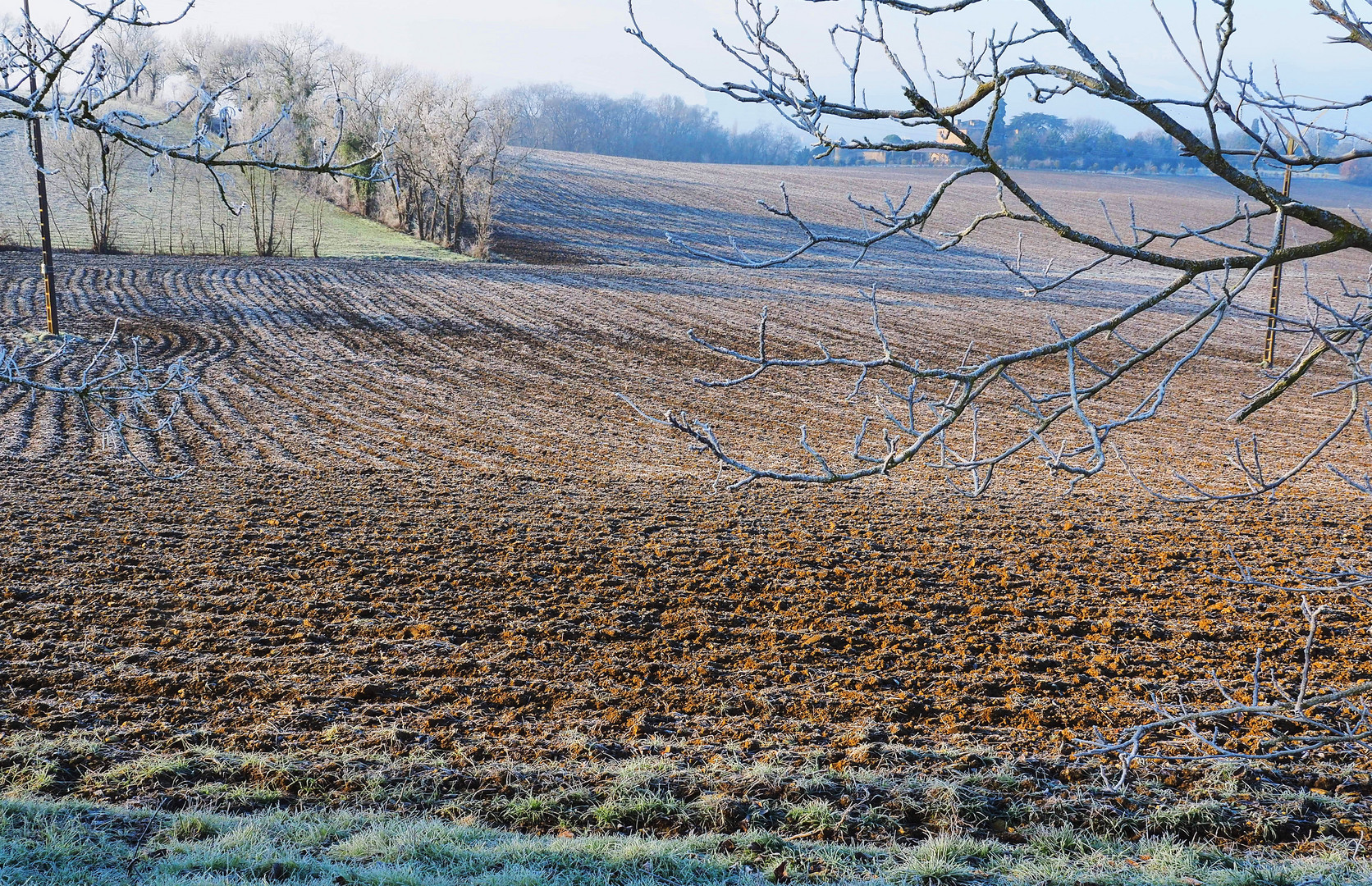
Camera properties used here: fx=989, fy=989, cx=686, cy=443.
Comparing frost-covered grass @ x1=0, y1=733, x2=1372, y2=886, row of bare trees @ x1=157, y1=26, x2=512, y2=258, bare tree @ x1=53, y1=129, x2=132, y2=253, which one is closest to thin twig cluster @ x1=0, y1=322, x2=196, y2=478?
frost-covered grass @ x1=0, y1=733, x2=1372, y2=886

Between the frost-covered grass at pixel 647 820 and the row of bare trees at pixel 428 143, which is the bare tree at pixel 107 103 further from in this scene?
the row of bare trees at pixel 428 143

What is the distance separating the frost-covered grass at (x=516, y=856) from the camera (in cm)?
379

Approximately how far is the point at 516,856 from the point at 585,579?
364 cm

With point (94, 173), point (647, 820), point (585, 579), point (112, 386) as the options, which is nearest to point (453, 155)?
point (94, 173)

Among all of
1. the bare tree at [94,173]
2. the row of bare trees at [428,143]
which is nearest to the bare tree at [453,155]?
the row of bare trees at [428,143]

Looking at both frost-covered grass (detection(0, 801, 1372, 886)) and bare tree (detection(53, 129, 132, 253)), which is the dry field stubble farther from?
bare tree (detection(53, 129, 132, 253))

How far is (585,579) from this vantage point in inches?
297

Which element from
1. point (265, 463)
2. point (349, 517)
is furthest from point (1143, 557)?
point (265, 463)

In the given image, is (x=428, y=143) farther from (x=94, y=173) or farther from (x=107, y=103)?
(x=107, y=103)

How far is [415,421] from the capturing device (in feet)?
44.1

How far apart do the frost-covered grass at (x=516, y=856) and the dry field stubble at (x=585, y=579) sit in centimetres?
88

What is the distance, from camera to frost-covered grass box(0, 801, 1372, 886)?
3.79 m

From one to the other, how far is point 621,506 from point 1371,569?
629cm

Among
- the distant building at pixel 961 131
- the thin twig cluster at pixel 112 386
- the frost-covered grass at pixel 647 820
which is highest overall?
the distant building at pixel 961 131
